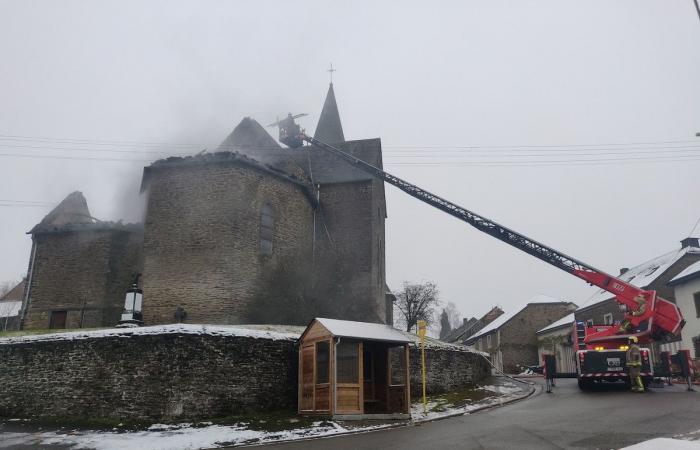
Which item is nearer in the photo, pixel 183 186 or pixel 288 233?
pixel 183 186

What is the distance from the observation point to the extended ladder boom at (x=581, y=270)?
2080 cm

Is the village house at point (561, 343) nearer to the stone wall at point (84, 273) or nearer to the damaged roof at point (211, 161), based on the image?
the damaged roof at point (211, 161)

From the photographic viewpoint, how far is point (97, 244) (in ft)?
93.0

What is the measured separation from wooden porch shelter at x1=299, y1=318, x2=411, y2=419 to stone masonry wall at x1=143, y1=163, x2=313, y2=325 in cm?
797

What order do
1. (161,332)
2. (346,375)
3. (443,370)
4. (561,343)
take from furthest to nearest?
(561,343) → (443,370) → (346,375) → (161,332)

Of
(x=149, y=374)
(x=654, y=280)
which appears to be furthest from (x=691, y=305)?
(x=149, y=374)

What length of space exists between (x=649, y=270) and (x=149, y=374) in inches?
1450

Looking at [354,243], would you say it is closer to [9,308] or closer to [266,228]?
[266,228]

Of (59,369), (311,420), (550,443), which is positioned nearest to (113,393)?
(59,369)

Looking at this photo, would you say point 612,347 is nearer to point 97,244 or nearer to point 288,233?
point 288,233

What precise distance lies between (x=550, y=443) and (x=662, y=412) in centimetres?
478

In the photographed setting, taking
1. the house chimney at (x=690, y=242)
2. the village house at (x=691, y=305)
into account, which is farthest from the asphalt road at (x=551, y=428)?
the house chimney at (x=690, y=242)

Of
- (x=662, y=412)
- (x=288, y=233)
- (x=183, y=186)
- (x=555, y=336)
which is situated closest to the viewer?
(x=662, y=412)

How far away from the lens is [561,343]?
46125 millimetres
